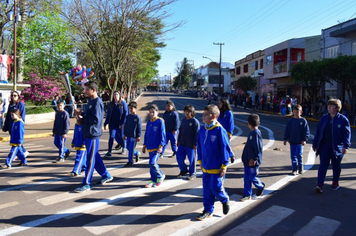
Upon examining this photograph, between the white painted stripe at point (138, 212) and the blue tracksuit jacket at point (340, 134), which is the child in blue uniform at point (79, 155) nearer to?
the white painted stripe at point (138, 212)

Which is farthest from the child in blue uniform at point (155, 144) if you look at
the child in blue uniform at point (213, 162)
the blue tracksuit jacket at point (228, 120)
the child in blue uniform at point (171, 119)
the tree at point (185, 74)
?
the tree at point (185, 74)

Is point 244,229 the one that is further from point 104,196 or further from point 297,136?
point 297,136

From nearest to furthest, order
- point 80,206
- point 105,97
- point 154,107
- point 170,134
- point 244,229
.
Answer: point 244,229
point 80,206
point 154,107
point 170,134
point 105,97

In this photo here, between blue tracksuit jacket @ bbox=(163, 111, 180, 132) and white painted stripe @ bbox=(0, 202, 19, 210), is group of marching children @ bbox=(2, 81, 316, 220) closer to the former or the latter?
blue tracksuit jacket @ bbox=(163, 111, 180, 132)

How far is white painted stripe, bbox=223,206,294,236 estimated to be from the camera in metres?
4.11

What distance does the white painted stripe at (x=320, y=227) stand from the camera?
4.09m

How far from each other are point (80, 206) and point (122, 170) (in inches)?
98.4

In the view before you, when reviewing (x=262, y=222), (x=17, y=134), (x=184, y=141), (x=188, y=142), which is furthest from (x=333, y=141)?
(x=17, y=134)

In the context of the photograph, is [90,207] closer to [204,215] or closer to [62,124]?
[204,215]

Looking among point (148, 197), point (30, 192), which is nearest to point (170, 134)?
point (148, 197)

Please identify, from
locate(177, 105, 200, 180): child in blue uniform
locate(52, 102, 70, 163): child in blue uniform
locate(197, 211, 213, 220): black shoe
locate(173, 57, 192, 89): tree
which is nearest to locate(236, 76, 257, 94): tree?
locate(52, 102, 70, 163): child in blue uniform

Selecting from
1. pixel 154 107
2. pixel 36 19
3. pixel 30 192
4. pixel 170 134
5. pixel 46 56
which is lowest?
pixel 30 192

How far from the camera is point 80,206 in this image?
199 inches

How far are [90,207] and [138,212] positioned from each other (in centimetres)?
86
